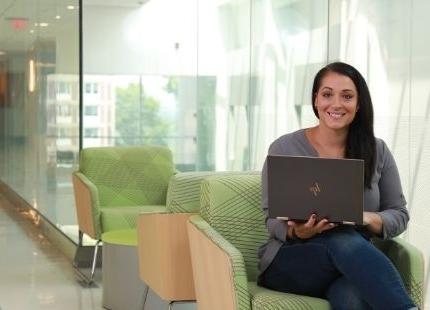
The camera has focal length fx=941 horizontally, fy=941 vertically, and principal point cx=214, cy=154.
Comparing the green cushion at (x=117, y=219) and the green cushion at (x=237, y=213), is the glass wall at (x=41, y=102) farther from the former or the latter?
the green cushion at (x=237, y=213)

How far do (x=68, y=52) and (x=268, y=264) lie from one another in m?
4.60

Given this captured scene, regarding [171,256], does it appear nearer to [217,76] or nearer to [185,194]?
[185,194]

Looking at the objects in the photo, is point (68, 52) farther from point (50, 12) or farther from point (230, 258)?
point (230, 258)

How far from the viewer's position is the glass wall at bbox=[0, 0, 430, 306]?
4.69 metres

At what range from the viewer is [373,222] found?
337cm

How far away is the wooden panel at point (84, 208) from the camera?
245 inches

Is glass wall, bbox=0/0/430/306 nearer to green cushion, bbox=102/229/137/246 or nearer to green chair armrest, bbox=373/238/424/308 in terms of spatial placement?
green chair armrest, bbox=373/238/424/308

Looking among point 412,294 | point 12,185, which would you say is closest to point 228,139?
point 412,294

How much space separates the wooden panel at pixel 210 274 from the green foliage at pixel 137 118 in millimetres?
3661

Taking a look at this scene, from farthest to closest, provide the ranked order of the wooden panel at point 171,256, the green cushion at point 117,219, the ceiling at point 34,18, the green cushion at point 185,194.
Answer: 1. the ceiling at point 34,18
2. the green cushion at point 117,219
3. the green cushion at point 185,194
4. the wooden panel at point 171,256

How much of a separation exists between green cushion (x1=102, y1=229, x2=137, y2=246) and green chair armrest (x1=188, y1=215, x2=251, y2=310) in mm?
1513

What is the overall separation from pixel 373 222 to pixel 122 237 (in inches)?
93.9

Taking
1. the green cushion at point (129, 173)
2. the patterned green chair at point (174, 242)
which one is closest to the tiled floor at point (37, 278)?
the green cushion at point (129, 173)

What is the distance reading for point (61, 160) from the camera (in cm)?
826
